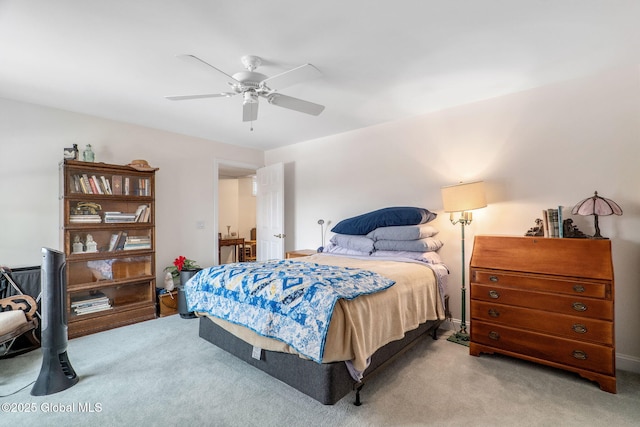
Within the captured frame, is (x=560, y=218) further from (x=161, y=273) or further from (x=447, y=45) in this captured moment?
(x=161, y=273)

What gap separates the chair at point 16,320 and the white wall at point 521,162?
11.3 feet

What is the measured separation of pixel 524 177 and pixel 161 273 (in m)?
4.58

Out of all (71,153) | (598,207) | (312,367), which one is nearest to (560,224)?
(598,207)

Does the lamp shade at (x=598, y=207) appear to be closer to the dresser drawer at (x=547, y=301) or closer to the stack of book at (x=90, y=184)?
the dresser drawer at (x=547, y=301)

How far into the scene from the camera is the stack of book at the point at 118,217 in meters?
3.51

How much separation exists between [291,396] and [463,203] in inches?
90.2

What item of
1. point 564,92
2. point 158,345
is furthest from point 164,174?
point 564,92

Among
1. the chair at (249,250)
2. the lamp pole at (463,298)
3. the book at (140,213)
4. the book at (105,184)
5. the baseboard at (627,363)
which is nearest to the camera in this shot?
the baseboard at (627,363)

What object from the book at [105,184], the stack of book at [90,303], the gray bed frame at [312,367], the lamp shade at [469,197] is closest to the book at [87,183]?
the book at [105,184]

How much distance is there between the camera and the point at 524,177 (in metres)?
2.92

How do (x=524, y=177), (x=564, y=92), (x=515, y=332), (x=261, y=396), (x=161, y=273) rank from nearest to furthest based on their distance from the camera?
(x=261, y=396)
(x=515, y=332)
(x=564, y=92)
(x=524, y=177)
(x=161, y=273)

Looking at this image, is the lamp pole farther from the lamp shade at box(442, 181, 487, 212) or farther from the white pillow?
the white pillow

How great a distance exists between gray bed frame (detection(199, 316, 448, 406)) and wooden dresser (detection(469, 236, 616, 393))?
67 cm

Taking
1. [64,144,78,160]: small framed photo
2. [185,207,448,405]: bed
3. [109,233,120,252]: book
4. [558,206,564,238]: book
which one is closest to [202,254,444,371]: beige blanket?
[185,207,448,405]: bed
